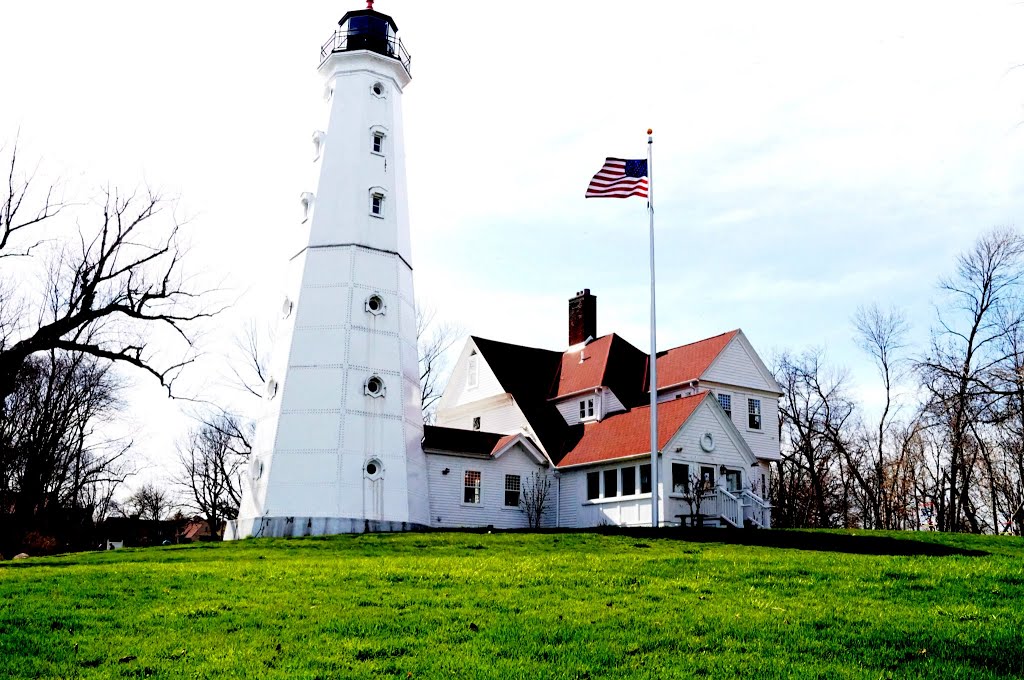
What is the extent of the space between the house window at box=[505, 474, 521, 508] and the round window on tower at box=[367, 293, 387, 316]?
710 cm

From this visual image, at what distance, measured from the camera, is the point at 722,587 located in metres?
13.1

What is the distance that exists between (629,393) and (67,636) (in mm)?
24966

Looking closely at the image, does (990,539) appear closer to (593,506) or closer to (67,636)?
(593,506)

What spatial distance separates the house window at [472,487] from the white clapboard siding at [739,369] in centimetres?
848

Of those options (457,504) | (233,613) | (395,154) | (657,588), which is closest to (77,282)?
(395,154)

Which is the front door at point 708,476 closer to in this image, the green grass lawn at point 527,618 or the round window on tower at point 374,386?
the round window on tower at point 374,386

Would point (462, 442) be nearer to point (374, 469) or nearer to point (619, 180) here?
point (374, 469)

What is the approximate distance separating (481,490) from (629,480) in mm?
4870

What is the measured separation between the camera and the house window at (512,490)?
102ft

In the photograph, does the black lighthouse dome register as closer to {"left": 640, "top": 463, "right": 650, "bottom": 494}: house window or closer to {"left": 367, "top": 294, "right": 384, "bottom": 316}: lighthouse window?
{"left": 367, "top": 294, "right": 384, "bottom": 316}: lighthouse window

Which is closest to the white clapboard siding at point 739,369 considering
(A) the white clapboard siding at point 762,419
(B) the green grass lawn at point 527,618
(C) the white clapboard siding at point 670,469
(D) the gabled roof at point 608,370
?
(A) the white clapboard siding at point 762,419

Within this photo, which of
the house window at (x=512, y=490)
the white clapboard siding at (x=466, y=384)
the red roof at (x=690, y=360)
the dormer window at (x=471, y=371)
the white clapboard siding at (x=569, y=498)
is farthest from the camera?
the dormer window at (x=471, y=371)

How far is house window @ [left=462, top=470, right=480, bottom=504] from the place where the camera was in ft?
99.6

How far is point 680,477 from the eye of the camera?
28.5 meters
